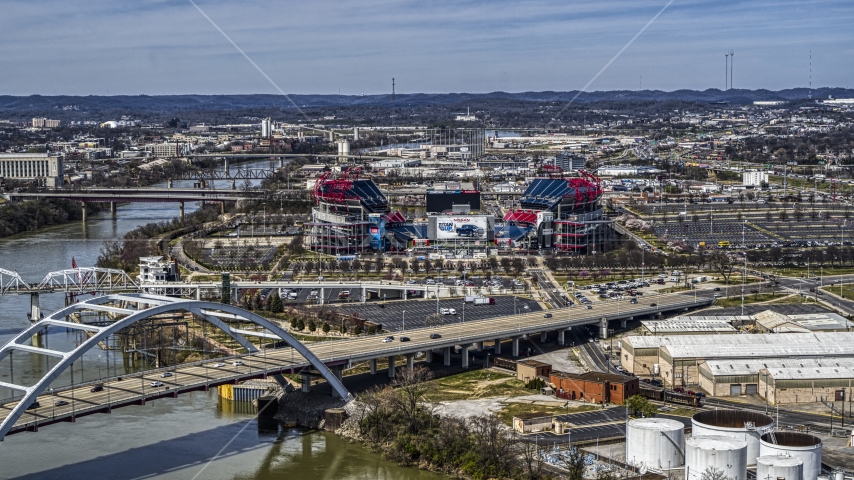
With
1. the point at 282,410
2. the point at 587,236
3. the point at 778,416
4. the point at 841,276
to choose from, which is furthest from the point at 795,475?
the point at 587,236

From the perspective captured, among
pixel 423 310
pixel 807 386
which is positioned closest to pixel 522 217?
pixel 423 310

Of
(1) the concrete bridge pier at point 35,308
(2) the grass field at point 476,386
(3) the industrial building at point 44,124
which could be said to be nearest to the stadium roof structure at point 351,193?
(1) the concrete bridge pier at point 35,308

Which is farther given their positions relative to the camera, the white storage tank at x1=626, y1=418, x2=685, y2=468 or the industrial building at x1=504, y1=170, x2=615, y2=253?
the industrial building at x1=504, y1=170, x2=615, y2=253

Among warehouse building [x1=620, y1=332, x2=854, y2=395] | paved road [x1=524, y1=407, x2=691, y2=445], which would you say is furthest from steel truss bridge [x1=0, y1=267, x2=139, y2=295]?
paved road [x1=524, y1=407, x2=691, y2=445]

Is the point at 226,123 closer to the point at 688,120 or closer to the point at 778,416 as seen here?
the point at 688,120

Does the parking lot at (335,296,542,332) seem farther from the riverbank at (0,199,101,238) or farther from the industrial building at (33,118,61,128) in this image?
the industrial building at (33,118,61,128)

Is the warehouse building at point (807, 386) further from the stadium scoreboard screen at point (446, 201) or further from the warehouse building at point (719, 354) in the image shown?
the stadium scoreboard screen at point (446, 201)

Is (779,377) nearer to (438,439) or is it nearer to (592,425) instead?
(592,425)
